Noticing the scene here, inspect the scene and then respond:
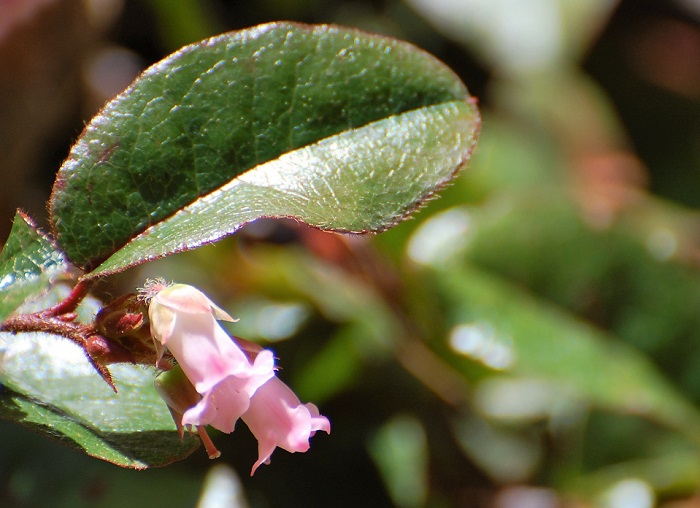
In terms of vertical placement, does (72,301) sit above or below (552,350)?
above

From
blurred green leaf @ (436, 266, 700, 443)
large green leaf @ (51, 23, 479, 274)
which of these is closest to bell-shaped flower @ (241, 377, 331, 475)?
large green leaf @ (51, 23, 479, 274)

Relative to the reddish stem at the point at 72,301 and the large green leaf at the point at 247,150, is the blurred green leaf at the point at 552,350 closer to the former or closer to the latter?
the large green leaf at the point at 247,150

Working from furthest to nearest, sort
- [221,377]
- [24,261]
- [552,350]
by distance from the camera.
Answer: [552,350]
[24,261]
[221,377]

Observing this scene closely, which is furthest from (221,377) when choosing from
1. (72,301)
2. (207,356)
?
(72,301)

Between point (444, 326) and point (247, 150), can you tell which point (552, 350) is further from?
point (247, 150)

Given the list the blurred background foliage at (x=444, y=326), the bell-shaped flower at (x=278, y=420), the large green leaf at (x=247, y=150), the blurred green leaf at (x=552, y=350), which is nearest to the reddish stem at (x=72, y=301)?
the large green leaf at (x=247, y=150)

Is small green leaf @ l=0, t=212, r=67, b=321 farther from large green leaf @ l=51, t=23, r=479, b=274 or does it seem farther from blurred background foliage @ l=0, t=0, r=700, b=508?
blurred background foliage @ l=0, t=0, r=700, b=508
